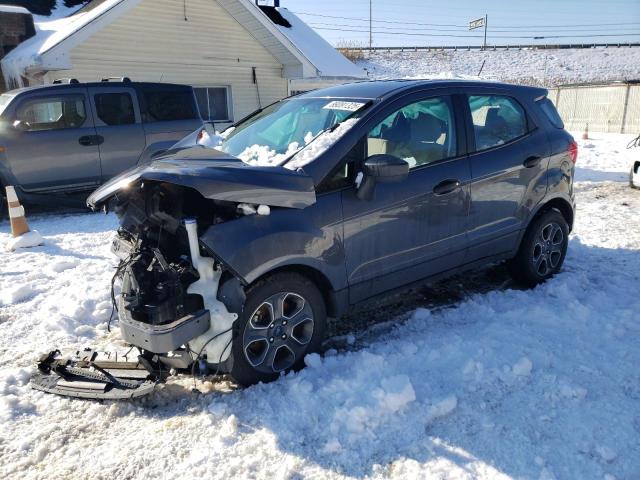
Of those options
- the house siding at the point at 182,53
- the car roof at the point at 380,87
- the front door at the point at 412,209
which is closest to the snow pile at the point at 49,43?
the house siding at the point at 182,53

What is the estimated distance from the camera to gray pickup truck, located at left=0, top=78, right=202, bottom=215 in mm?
7660

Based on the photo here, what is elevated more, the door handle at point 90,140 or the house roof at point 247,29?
the house roof at point 247,29

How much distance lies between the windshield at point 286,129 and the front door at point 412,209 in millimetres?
342

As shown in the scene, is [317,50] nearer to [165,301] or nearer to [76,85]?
[76,85]

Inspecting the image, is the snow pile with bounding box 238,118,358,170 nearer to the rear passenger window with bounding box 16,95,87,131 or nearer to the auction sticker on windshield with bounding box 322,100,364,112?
the auction sticker on windshield with bounding box 322,100,364,112

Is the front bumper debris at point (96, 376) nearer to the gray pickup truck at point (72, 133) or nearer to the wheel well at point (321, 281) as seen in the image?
the wheel well at point (321, 281)

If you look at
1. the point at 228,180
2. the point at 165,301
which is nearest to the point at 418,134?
the point at 228,180

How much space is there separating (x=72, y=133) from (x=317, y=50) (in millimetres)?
11074

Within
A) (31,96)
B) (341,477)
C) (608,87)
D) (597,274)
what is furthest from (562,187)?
(608,87)

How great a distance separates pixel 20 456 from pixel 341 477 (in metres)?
1.72

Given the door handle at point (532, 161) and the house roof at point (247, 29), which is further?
the house roof at point (247, 29)

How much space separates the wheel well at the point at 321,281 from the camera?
3257mm

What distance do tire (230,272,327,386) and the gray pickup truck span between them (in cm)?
501

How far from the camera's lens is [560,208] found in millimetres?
4969
